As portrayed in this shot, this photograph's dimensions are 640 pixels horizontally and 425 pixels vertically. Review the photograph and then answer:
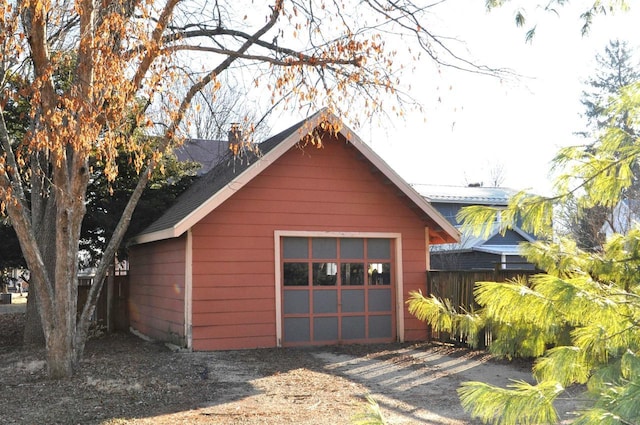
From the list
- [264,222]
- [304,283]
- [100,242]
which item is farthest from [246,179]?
[100,242]

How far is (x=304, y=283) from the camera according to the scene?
12.4 metres

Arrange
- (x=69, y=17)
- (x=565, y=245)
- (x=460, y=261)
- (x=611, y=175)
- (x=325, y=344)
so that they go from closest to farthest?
1. (x=611, y=175)
2. (x=565, y=245)
3. (x=69, y=17)
4. (x=325, y=344)
5. (x=460, y=261)

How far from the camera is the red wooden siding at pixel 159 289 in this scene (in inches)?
469

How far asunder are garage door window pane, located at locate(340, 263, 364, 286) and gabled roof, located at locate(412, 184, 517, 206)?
15011 millimetres

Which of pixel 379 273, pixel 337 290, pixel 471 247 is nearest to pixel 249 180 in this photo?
pixel 337 290

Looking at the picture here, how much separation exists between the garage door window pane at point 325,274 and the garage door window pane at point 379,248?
33.7 inches

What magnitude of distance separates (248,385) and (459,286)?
17.8 ft

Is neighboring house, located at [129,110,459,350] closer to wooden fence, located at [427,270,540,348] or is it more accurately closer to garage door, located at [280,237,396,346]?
garage door, located at [280,237,396,346]

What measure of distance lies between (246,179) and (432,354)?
15.5 ft

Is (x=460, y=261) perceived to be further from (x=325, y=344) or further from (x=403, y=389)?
(x=403, y=389)

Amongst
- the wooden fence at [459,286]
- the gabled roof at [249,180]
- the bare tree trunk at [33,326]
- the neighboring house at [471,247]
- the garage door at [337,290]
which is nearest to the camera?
the gabled roof at [249,180]

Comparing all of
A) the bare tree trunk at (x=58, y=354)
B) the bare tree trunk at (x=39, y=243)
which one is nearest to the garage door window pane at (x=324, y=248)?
the bare tree trunk at (x=58, y=354)

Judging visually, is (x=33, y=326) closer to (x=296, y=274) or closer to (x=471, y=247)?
(x=296, y=274)

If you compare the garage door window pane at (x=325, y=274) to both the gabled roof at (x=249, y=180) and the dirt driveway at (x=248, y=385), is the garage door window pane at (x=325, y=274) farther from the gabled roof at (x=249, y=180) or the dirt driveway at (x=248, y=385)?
the gabled roof at (x=249, y=180)
